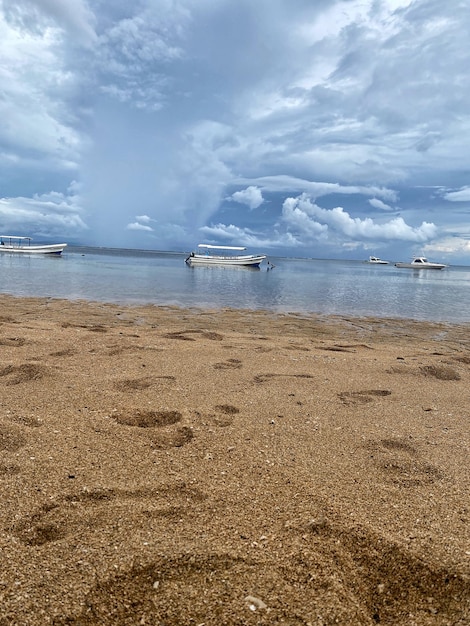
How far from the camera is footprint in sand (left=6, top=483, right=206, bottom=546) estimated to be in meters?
3.01

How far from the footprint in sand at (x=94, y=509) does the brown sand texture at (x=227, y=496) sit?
0.05 ft

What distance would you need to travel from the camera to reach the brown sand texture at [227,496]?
254 cm

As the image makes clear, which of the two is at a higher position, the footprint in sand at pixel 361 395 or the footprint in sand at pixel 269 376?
the footprint in sand at pixel 269 376

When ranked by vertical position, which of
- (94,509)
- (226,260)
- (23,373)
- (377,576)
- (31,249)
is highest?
(31,249)

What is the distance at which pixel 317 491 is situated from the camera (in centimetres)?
371

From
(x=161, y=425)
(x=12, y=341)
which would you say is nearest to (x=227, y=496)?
(x=161, y=425)

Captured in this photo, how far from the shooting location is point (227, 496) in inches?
140

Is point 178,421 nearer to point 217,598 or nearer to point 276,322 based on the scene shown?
point 217,598

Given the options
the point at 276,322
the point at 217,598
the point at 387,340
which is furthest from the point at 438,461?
the point at 276,322

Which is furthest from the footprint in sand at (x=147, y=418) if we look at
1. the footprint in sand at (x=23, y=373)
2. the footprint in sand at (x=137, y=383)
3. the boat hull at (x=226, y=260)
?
the boat hull at (x=226, y=260)

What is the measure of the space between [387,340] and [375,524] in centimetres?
1139

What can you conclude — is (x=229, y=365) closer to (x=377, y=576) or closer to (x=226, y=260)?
(x=377, y=576)

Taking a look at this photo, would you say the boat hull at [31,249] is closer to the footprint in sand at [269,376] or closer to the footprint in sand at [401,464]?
the footprint in sand at [269,376]

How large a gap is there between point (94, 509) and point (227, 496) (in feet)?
3.67
